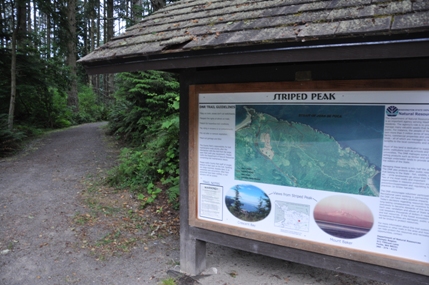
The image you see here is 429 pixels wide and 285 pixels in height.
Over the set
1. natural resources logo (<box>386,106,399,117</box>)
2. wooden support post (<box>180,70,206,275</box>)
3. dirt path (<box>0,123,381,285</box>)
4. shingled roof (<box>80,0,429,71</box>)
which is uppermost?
shingled roof (<box>80,0,429,71</box>)

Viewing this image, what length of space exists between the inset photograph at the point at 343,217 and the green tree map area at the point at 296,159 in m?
0.11

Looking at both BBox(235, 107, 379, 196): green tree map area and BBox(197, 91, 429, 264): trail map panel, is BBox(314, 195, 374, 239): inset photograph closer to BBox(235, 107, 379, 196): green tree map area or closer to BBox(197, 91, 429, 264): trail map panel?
BBox(197, 91, 429, 264): trail map panel

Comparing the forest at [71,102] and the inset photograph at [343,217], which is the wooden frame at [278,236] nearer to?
the inset photograph at [343,217]

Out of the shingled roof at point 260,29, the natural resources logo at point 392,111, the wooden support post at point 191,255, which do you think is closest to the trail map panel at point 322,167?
the natural resources logo at point 392,111

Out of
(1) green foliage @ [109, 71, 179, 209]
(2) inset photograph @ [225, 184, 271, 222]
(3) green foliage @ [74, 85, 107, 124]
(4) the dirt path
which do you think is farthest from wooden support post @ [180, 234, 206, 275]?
(3) green foliage @ [74, 85, 107, 124]

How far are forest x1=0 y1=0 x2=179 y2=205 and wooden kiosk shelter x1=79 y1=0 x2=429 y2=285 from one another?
264 centimetres

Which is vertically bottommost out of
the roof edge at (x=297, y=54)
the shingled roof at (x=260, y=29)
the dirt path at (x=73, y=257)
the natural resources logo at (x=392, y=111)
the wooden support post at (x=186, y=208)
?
the dirt path at (x=73, y=257)

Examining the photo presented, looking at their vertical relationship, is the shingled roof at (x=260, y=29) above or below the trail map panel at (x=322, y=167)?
above

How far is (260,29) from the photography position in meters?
2.79

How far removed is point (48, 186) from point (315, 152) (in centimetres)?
609

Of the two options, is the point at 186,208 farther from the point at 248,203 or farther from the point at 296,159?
the point at 296,159

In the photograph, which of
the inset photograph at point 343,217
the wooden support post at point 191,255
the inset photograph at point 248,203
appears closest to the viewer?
the inset photograph at point 343,217

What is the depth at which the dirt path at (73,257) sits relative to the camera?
386 centimetres

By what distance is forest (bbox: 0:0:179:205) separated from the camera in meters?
6.96
